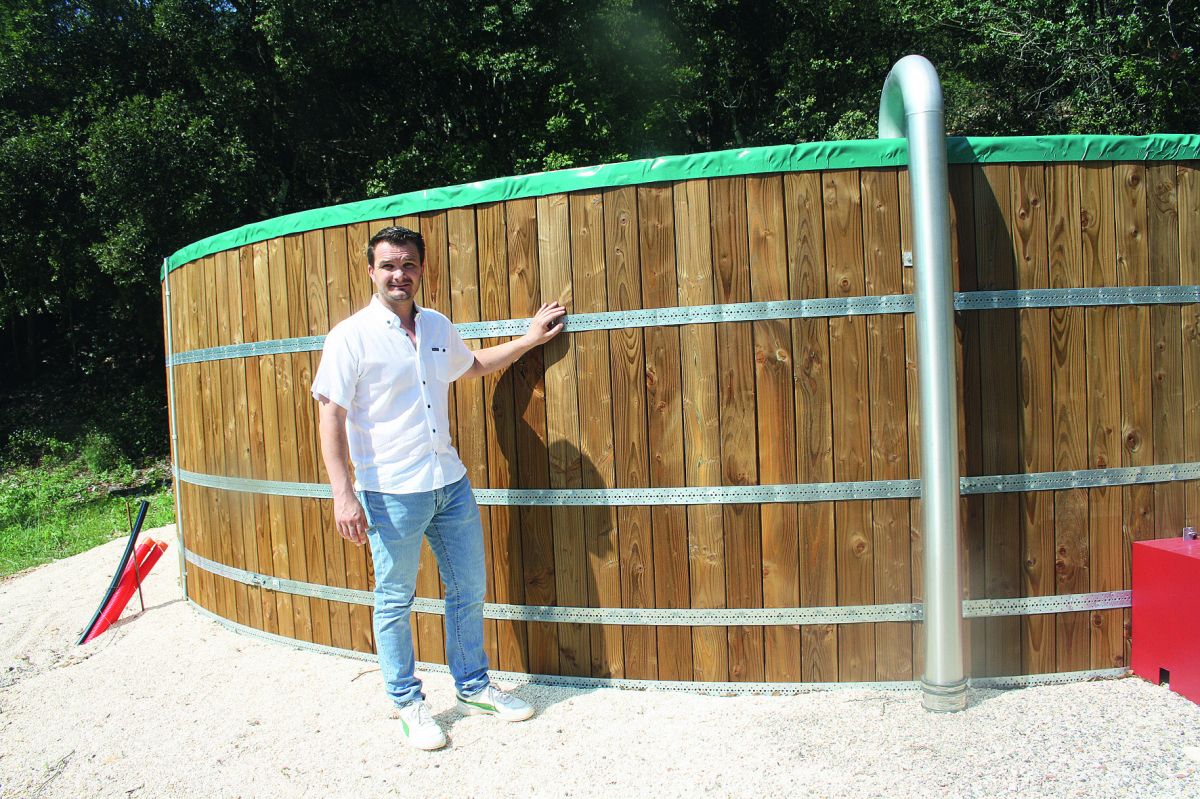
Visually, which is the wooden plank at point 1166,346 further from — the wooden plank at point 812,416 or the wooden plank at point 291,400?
the wooden plank at point 291,400

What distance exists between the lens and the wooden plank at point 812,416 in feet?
10.4

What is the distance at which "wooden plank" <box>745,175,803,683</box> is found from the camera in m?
3.17

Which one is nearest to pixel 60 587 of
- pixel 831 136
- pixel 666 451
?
pixel 666 451

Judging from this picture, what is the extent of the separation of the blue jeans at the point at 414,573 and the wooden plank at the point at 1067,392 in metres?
2.28

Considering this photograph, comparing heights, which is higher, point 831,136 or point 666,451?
point 831,136

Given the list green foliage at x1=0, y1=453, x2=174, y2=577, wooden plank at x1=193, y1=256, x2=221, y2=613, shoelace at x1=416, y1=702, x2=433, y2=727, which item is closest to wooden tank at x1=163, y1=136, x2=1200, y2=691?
shoelace at x1=416, y1=702, x2=433, y2=727

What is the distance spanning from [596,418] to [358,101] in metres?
12.5

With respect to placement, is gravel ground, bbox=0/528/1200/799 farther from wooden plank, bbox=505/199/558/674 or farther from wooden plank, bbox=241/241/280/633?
wooden plank, bbox=241/241/280/633

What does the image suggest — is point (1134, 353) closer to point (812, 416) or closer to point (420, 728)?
point (812, 416)

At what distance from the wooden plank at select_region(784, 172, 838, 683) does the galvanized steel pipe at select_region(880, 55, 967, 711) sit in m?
0.36

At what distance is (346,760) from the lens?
289cm

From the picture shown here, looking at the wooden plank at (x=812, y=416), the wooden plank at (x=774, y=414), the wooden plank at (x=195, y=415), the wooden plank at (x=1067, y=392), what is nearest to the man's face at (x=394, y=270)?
the wooden plank at (x=774, y=414)

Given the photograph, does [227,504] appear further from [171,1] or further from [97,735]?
[171,1]

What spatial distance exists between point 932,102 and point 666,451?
63.5 inches
